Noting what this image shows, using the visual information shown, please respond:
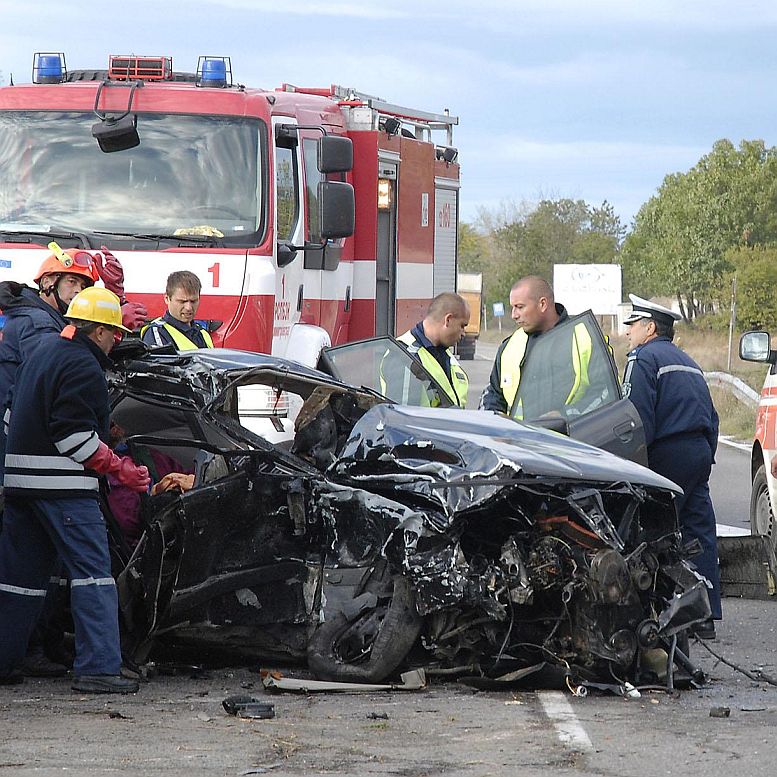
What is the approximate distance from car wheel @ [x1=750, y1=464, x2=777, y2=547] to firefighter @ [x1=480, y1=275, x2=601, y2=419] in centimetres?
261

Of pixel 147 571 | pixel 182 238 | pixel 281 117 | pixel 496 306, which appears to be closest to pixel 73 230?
pixel 182 238

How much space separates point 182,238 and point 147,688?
4.32 m

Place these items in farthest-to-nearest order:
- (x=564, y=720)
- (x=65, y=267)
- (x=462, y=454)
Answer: (x=65, y=267), (x=462, y=454), (x=564, y=720)

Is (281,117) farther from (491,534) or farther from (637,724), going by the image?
(637,724)

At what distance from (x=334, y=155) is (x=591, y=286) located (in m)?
26.9

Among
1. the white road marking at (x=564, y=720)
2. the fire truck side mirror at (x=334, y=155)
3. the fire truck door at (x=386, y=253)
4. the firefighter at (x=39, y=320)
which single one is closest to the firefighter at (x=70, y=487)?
the firefighter at (x=39, y=320)

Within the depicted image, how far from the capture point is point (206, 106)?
10297 millimetres

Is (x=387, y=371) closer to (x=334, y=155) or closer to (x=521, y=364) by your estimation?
(x=521, y=364)

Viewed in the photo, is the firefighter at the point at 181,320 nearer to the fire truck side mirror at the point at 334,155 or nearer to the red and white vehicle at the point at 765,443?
the fire truck side mirror at the point at 334,155

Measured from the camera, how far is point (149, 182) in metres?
10.1

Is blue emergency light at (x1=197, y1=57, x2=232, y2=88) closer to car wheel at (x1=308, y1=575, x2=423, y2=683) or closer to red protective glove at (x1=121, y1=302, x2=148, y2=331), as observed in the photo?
red protective glove at (x1=121, y1=302, x2=148, y2=331)

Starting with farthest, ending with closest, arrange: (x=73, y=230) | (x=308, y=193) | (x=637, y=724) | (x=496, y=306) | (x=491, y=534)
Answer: (x=496, y=306), (x=308, y=193), (x=73, y=230), (x=491, y=534), (x=637, y=724)

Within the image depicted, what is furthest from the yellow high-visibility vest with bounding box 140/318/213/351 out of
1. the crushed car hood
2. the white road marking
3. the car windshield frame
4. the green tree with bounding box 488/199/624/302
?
the green tree with bounding box 488/199/624/302

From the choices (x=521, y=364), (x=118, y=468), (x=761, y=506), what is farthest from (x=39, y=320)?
(x=761, y=506)
